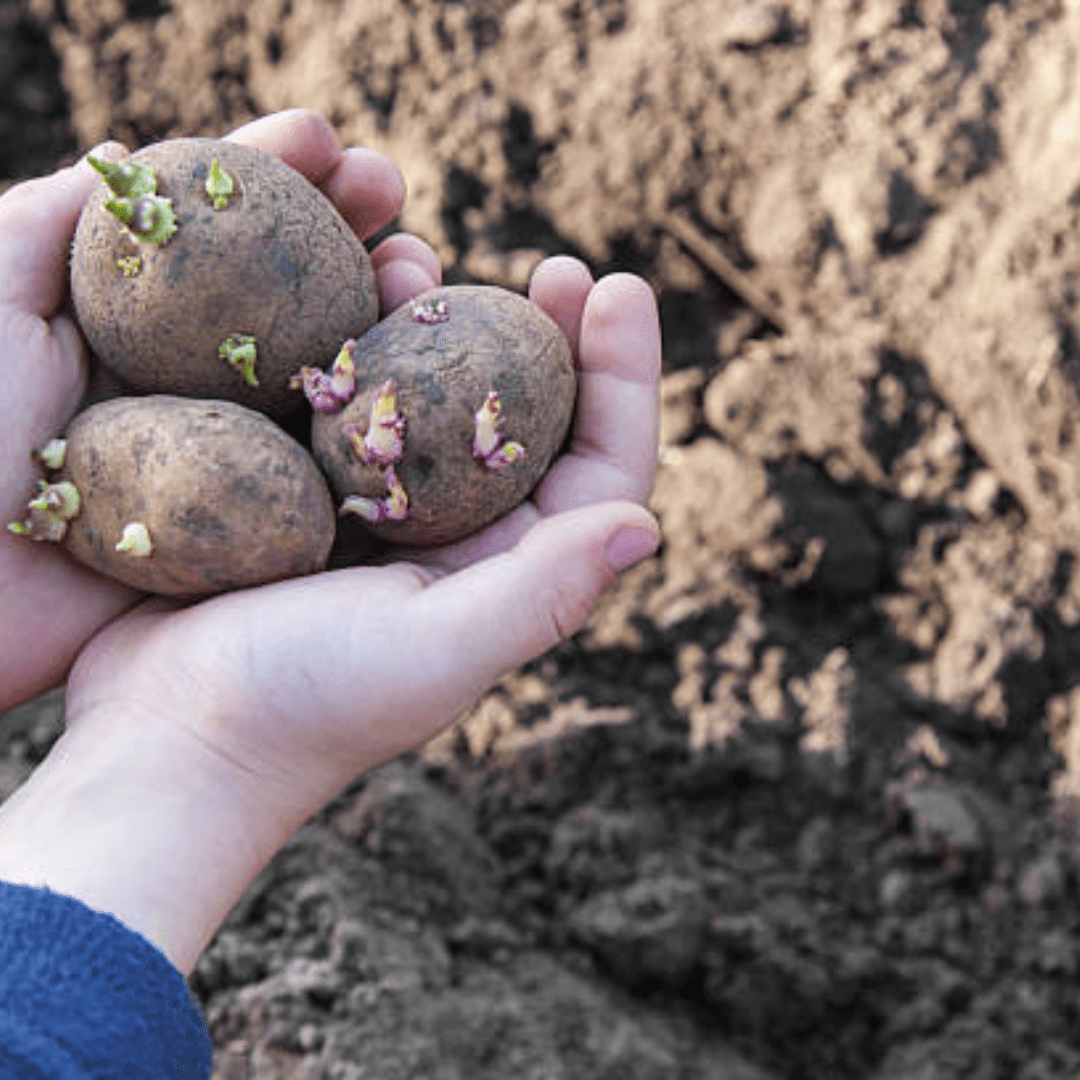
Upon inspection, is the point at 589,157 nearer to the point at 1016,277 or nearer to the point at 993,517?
the point at 1016,277

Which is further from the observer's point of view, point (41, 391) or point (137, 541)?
point (41, 391)

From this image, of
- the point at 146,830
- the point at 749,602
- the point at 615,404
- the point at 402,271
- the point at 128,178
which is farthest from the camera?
the point at 749,602

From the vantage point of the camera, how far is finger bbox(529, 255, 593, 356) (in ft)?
6.79

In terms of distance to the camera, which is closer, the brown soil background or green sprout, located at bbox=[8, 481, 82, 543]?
green sprout, located at bbox=[8, 481, 82, 543]

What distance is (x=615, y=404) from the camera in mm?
1982

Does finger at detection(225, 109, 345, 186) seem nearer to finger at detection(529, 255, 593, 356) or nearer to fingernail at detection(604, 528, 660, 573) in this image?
finger at detection(529, 255, 593, 356)

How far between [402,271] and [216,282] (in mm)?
396

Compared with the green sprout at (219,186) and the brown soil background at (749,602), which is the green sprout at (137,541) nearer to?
the green sprout at (219,186)

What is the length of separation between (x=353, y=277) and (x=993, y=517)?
1.42 m

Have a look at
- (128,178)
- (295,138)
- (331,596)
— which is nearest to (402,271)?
(295,138)

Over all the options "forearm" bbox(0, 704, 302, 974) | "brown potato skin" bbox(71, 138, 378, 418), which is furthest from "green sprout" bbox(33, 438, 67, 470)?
"forearm" bbox(0, 704, 302, 974)

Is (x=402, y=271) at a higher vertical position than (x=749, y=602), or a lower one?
higher

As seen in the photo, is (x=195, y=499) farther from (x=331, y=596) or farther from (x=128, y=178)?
(x=128, y=178)

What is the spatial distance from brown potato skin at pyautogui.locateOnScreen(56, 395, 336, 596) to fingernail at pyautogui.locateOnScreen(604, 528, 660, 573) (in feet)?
1.41
